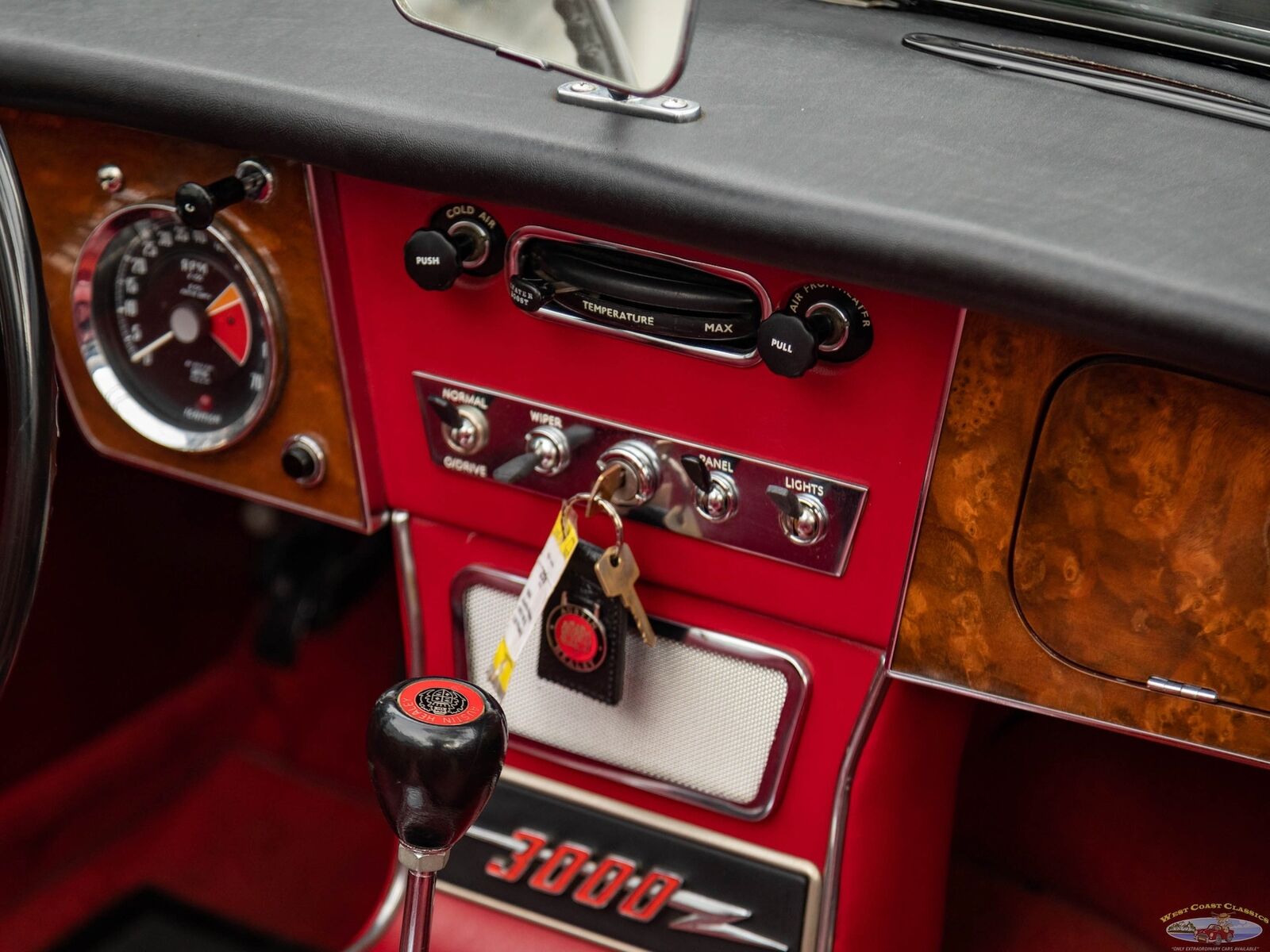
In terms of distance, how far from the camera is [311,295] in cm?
102

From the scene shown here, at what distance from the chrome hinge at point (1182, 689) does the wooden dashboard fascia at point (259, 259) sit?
67cm

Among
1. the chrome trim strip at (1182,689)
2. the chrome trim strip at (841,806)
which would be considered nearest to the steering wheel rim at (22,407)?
the chrome trim strip at (841,806)

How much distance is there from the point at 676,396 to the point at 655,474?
0.07 metres

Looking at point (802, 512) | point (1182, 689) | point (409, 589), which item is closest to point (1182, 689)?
point (1182, 689)

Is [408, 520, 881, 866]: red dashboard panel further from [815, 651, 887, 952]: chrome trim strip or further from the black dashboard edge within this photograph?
the black dashboard edge

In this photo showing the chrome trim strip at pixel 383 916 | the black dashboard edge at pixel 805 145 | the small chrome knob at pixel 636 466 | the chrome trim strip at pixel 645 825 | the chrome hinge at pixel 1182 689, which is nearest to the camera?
the black dashboard edge at pixel 805 145

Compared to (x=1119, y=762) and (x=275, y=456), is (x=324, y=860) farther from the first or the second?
(x=1119, y=762)

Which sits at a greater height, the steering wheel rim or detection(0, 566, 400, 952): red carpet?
the steering wheel rim

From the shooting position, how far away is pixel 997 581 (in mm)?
878

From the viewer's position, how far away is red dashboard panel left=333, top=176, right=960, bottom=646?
0.85m

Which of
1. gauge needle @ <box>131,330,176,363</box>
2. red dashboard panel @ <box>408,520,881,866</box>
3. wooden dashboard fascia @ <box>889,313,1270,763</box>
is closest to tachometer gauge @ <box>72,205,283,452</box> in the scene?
gauge needle @ <box>131,330,176,363</box>

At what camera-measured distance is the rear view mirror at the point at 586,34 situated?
2.47 ft

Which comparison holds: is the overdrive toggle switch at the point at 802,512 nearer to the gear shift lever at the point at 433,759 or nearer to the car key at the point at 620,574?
the car key at the point at 620,574

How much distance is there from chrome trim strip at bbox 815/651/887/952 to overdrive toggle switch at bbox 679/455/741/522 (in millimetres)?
173
